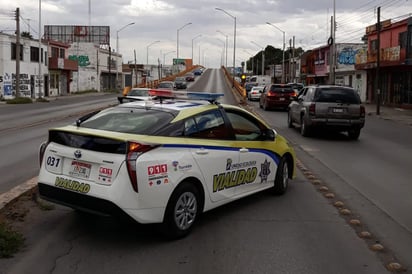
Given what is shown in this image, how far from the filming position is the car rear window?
16531mm

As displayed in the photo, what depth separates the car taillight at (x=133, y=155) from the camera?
5181mm

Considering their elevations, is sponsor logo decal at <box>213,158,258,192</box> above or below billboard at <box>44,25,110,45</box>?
below

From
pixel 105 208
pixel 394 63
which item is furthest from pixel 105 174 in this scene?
pixel 394 63

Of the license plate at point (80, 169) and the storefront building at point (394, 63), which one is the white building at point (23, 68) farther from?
the license plate at point (80, 169)

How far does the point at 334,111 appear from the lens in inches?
644

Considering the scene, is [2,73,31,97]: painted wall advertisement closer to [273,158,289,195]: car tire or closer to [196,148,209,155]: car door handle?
[273,158,289,195]: car tire

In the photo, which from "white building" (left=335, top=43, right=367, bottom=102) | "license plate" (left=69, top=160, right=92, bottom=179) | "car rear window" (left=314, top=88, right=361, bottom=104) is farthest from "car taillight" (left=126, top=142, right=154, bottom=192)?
"white building" (left=335, top=43, right=367, bottom=102)

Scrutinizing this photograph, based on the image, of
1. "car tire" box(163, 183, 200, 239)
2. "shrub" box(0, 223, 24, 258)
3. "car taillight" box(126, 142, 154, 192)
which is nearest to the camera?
"shrub" box(0, 223, 24, 258)

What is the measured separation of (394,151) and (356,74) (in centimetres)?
3712

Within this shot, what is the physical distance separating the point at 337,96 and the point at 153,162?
12.4m

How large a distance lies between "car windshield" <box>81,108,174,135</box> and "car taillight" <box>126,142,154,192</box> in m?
0.35

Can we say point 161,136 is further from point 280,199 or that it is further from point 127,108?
point 280,199

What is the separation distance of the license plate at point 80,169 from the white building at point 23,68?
45869mm

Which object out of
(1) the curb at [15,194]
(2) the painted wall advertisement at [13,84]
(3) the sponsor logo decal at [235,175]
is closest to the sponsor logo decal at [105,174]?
(3) the sponsor logo decal at [235,175]
